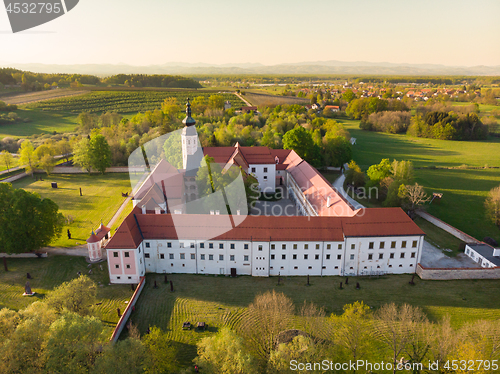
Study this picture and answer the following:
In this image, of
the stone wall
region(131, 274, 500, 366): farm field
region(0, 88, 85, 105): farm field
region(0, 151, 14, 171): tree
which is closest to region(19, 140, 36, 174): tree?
region(0, 151, 14, 171): tree

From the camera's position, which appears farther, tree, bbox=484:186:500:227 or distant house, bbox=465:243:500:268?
tree, bbox=484:186:500:227

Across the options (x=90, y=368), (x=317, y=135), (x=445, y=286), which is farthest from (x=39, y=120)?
Result: (x=445, y=286)

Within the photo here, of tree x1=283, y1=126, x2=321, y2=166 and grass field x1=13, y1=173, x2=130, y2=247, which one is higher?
tree x1=283, y1=126, x2=321, y2=166

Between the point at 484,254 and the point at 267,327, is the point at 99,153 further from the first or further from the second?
the point at 484,254

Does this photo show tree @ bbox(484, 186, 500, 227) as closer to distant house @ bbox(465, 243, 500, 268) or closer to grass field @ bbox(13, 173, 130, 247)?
distant house @ bbox(465, 243, 500, 268)

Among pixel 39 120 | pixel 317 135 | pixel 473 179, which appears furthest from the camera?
pixel 39 120

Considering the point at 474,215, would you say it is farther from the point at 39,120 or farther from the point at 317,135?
the point at 39,120

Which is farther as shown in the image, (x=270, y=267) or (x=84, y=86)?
(x=84, y=86)

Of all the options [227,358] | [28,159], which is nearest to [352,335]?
[227,358]
